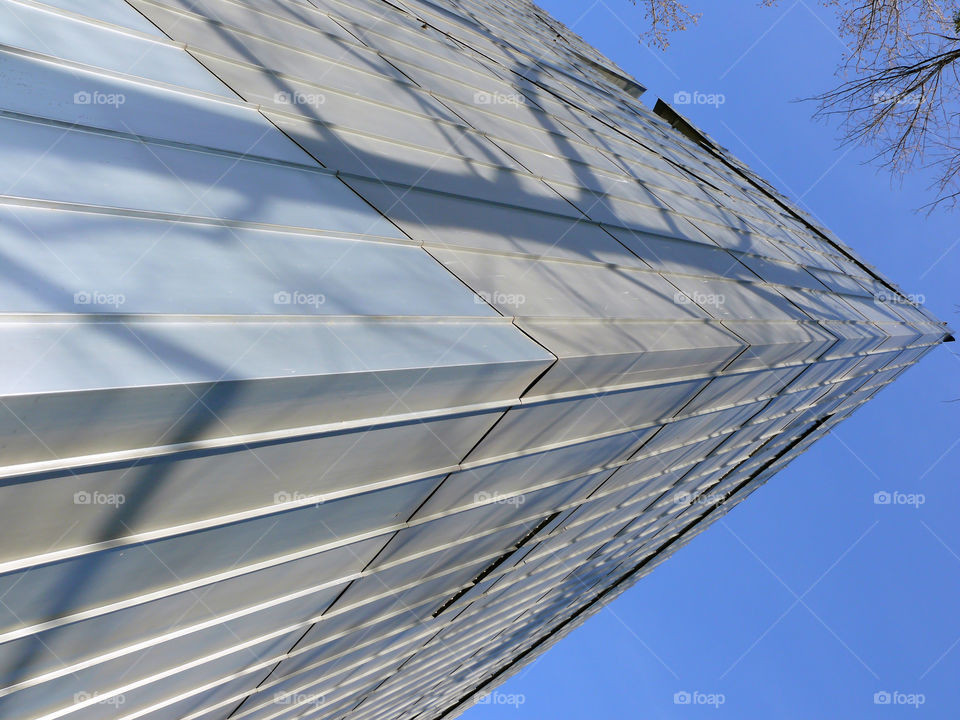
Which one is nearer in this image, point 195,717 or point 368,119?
point 368,119

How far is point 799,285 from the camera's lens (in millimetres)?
11016

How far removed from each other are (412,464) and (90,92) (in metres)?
2.88

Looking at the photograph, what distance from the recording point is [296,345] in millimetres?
2941

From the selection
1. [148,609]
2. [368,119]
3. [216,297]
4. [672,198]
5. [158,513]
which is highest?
[672,198]

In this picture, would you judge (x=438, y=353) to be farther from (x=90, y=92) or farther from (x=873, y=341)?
(x=873, y=341)

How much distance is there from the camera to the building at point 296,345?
2.53 m

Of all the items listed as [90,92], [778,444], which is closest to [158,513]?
[90,92]

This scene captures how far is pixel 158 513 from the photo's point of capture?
2.84 m

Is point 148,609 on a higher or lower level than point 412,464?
lower

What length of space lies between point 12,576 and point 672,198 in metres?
9.63

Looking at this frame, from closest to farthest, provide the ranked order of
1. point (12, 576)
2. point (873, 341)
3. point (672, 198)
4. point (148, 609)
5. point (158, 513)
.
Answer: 1. point (12, 576)
2. point (158, 513)
3. point (148, 609)
4. point (672, 198)
5. point (873, 341)

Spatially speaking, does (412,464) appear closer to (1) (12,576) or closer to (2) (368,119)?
(1) (12,576)

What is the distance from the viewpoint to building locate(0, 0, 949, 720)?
253 cm

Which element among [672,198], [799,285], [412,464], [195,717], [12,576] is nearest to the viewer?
[12,576]
